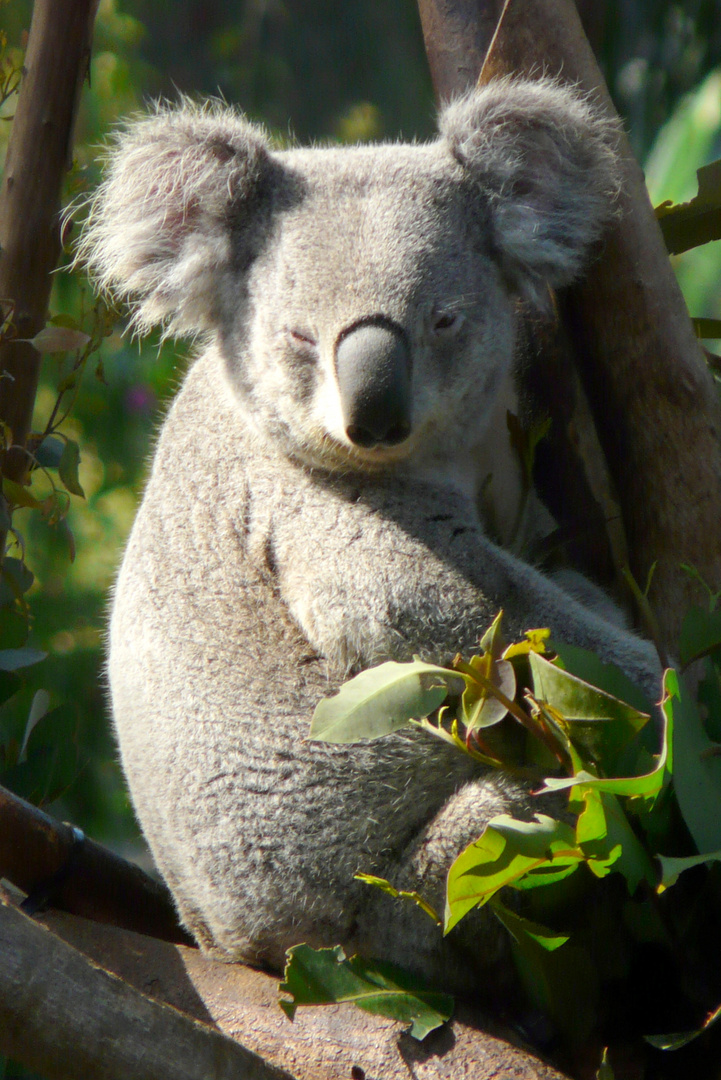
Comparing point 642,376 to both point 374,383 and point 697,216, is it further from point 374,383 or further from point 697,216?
point 374,383

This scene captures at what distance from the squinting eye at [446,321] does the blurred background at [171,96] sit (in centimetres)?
107

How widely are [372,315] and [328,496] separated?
0.39 m

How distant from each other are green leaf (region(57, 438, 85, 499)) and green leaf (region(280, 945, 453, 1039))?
1.27 meters

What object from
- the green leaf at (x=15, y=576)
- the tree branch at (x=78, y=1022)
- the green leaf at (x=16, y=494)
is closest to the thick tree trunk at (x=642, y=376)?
the tree branch at (x=78, y=1022)

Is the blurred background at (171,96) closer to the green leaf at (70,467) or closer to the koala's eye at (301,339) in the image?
the green leaf at (70,467)

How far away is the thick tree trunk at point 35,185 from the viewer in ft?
8.46

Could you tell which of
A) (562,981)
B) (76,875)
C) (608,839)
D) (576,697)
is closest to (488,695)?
(576,697)

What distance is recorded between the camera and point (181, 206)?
86.7 inches

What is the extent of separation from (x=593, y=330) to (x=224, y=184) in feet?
Result: 2.51

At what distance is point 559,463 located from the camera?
228cm

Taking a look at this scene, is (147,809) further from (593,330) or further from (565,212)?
(565,212)

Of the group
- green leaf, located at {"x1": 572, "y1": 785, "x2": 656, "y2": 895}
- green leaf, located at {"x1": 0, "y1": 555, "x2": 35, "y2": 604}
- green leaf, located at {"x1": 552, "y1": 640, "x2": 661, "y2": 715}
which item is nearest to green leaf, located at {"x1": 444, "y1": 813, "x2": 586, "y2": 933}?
green leaf, located at {"x1": 572, "y1": 785, "x2": 656, "y2": 895}

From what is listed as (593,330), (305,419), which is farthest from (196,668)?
(593,330)

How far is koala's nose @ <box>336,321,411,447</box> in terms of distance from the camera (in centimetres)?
181
